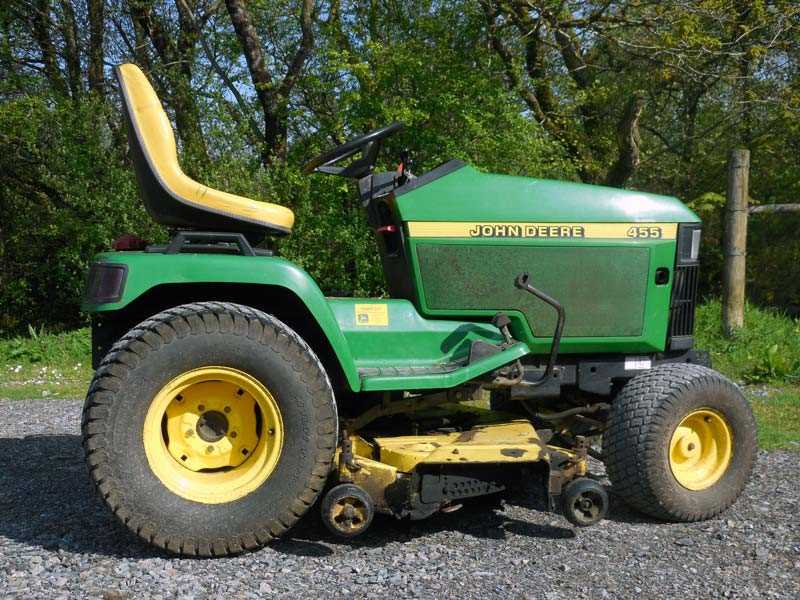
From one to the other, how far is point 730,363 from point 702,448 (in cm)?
425

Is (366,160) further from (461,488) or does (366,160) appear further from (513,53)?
(513,53)

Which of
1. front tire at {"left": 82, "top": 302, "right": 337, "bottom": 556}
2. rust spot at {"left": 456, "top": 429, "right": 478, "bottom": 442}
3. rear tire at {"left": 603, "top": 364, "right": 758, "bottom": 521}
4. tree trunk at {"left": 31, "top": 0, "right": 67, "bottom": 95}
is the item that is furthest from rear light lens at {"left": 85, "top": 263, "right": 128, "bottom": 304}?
tree trunk at {"left": 31, "top": 0, "right": 67, "bottom": 95}

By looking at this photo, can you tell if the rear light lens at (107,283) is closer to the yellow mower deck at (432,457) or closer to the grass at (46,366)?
the yellow mower deck at (432,457)

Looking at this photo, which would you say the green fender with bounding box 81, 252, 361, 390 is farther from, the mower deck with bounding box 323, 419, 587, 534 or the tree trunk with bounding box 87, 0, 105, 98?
the tree trunk with bounding box 87, 0, 105, 98

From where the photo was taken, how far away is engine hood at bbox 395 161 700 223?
394cm

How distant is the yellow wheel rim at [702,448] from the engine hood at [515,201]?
3.27ft

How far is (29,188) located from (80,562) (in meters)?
9.71

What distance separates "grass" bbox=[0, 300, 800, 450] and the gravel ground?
8.18 ft

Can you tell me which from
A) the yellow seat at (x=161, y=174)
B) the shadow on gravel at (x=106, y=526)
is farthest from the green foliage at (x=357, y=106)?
the yellow seat at (x=161, y=174)

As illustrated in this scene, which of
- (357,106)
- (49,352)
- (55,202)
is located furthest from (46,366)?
(357,106)

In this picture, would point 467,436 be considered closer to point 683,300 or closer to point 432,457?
point 432,457

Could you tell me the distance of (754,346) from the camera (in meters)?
8.19

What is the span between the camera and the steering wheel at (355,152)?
3.97 m

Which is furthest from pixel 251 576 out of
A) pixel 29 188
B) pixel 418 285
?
pixel 29 188
